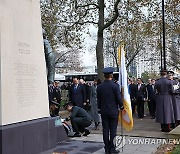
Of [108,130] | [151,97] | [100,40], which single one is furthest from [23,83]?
[100,40]

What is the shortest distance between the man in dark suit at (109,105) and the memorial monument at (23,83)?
1.16 metres

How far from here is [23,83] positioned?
6.42 meters

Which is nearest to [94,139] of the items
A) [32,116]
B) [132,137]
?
[132,137]

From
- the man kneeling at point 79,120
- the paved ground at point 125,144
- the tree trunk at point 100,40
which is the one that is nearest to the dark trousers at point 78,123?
the man kneeling at point 79,120

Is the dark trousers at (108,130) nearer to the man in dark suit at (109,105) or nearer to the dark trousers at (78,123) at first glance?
the man in dark suit at (109,105)

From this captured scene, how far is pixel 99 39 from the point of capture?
22.1 metres

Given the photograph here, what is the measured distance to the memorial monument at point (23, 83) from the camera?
588cm

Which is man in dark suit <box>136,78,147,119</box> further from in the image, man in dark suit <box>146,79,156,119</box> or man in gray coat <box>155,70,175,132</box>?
man in gray coat <box>155,70,175,132</box>

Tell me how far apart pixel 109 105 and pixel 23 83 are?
6.45ft

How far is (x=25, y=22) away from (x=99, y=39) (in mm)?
15692

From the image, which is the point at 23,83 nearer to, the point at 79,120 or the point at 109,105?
the point at 109,105

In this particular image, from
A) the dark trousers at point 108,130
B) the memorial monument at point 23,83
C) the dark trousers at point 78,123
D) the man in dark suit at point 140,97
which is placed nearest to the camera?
the memorial monument at point 23,83

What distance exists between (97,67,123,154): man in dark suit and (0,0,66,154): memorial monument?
1.16m

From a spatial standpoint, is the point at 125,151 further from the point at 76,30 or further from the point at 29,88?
the point at 76,30
